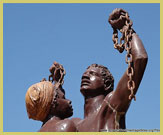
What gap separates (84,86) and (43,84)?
53cm

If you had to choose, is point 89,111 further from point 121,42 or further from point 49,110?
point 121,42

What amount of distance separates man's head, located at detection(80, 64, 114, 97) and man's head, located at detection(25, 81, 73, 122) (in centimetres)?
31

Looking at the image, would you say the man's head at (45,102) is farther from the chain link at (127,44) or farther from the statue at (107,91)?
the chain link at (127,44)

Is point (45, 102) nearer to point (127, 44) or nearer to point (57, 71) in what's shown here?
point (57, 71)

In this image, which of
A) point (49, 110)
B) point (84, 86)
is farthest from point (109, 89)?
point (49, 110)

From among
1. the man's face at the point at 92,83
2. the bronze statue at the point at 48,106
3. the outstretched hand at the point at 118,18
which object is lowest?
the bronze statue at the point at 48,106

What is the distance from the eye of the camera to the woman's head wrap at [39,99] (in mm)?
5543

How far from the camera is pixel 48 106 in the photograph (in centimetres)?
557

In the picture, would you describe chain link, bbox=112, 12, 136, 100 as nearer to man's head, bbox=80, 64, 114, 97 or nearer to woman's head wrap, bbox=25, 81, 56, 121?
man's head, bbox=80, 64, 114, 97

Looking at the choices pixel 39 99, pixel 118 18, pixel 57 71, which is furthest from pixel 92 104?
pixel 118 18

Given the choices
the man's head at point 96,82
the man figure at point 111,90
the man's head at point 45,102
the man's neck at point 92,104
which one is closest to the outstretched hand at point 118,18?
the man figure at point 111,90

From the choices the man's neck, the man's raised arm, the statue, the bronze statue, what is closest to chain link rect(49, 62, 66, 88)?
the statue

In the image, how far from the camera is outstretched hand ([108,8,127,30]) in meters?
5.09

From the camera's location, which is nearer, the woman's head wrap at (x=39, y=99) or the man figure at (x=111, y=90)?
the man figure at (x=111, y=90)
